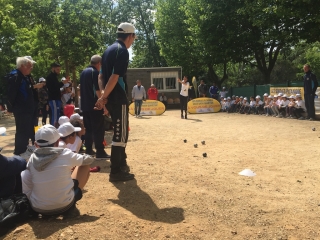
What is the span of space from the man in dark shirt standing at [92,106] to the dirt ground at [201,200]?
483 millimetres

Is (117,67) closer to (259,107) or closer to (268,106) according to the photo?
(268,106)

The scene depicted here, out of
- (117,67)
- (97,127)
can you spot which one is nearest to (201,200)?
(117,67)

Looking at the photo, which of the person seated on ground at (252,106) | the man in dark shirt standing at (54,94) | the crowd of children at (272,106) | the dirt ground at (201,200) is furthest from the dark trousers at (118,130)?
the person seated on ground at (252,106)

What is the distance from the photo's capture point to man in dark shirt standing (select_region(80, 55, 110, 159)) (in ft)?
22.4

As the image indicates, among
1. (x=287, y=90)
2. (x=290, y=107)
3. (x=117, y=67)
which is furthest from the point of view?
(x=287, y=90)

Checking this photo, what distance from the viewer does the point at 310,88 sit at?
1466 cm

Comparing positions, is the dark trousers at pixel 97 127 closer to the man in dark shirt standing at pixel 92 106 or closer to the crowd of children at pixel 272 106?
the man in dark shirt standing at pixel 92 106

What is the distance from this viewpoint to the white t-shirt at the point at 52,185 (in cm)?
369

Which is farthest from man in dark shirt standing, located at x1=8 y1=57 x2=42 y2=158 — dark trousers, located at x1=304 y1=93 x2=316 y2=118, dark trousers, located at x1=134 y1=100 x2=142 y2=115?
dark trousers, located at x1=134 y1=100 x2=142 y2=115

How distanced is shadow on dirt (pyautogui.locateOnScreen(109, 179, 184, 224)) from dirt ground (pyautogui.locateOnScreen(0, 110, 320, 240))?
0.03 ft

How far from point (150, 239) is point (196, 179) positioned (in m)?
2.15

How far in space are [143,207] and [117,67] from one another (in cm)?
197

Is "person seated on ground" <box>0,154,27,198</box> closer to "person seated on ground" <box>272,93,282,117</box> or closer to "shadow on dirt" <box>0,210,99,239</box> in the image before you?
"shadow on dirt" <box>0,210,99,239</box>

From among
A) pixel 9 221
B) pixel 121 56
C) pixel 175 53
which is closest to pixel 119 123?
pixel 121 56
